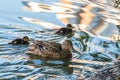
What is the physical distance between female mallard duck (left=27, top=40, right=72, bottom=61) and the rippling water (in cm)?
22

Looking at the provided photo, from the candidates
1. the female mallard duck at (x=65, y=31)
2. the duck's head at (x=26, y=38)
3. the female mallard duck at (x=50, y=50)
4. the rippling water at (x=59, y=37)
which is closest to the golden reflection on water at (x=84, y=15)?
the rippling water at (x=59, y=37)

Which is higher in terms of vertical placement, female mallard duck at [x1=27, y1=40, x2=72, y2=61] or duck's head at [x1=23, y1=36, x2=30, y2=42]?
duck's head at [x1=23, y1=36, x2=30, y2=42]

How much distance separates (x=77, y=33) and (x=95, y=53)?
7.55 feet

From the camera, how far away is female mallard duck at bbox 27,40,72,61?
983 centimetres

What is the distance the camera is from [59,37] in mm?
11961

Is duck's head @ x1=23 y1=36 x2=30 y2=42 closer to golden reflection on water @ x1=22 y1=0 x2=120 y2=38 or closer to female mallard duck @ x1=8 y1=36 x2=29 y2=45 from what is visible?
female mallard duck @ x1=8 y1=36 x2=29 y2=45

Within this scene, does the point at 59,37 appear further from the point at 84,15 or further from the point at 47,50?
the point at 84,15

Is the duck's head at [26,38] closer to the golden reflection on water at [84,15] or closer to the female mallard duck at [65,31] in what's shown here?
the female mallard duck at [65,31]

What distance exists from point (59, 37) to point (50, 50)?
1.96m

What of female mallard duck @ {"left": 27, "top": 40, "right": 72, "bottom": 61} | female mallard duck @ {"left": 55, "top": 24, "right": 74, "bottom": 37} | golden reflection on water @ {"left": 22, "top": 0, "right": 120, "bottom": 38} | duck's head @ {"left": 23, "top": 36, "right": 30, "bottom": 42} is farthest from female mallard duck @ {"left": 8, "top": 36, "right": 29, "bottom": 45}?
golden reflection on water @ {"left": 22, "top": 0, "right": 120, "bottom": 38}

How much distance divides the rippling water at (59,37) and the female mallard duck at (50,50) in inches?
8.5

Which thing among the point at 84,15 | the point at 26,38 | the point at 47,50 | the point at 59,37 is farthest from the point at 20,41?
the point at 84,15

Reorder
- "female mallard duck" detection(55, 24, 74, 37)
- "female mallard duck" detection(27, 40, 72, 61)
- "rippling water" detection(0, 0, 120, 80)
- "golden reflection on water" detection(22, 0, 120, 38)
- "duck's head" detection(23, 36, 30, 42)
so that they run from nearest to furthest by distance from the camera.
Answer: "rippling water" detection(0, 0, 120, 80), "female mallard duck" detection(27, 40, 72, 61), "duck's head" detection(23, 36, 30, 42), "female mallard duck" detection(55, 24, 74, 37), "golden reflection on water" detection(22, 0, 120, 38)

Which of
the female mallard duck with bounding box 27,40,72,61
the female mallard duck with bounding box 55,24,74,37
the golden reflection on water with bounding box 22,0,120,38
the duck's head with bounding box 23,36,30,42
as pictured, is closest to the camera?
the female mallard duck with bounding box 27,40,72,61
